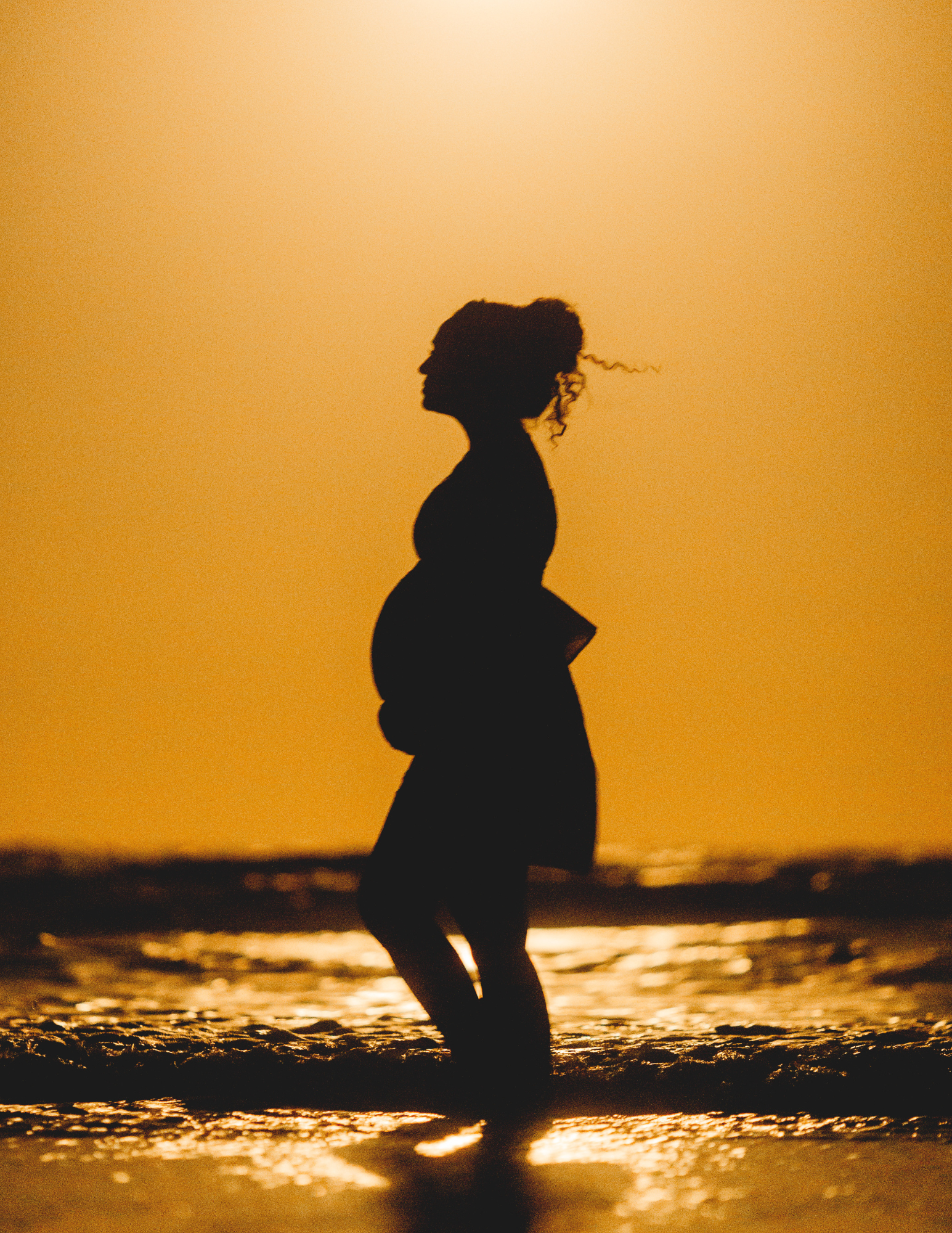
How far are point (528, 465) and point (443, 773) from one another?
661mm

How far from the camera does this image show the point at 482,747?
2430mm

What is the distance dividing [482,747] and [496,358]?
812 mm

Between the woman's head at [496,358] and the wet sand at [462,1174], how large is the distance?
1.43 metres

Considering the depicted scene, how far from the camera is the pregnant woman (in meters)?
2.38

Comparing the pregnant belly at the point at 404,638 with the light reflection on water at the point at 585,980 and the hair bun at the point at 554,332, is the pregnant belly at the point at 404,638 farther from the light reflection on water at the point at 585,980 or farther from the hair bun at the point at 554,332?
the light reflection on water at the point at 585,980

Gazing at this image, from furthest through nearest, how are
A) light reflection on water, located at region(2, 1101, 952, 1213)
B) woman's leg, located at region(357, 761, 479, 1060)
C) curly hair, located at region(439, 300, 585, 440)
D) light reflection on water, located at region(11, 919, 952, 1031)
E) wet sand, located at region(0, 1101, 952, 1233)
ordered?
light reflection on water, located at region(11, 919, 952, 1031) < curly hair, located at region(439, 300, 585, 440) < woman's leg, located at region(357, 761, 479, 1060) < light reflection on water, located at region(2, 1101, 952, 1213) < wet sand, located at region(0, 1101, 952, 1233)

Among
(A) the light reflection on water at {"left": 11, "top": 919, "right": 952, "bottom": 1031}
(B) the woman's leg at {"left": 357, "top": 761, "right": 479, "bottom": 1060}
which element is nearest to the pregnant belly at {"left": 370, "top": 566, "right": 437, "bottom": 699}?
(B) the woman's leg at {"left": 357, "top": 761, "right": 479, "bottom": 1060}

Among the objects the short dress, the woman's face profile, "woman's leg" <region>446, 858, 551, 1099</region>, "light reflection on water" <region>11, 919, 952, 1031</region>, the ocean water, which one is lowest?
"light reflection on water" <region>11, 919, 952, 1031</region>

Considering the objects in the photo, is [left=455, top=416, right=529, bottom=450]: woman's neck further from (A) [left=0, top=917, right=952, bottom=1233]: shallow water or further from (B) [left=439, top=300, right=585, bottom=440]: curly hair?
(A) [left=0, top=917, right=952, bottom=1233]: shallow water

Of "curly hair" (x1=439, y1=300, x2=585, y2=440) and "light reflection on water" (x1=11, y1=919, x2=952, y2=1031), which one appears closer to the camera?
"curly hair" (x1=439, y1=300, x2=585, y2=440)

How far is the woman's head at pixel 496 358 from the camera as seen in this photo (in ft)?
8.27

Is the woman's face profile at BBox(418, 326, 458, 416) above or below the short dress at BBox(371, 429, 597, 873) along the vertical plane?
above

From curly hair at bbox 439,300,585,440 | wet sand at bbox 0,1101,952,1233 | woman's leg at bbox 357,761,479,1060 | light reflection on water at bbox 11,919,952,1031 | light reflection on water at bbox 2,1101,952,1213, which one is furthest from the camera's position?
light reflection on water at bbox 11,919,952,1031

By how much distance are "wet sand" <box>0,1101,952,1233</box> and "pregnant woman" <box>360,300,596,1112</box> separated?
0.77ft
